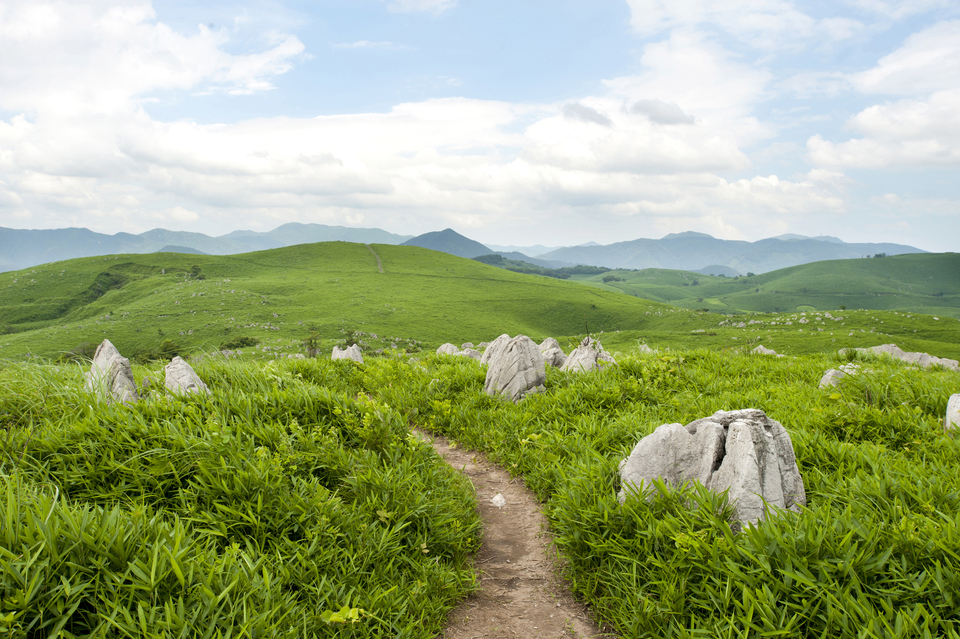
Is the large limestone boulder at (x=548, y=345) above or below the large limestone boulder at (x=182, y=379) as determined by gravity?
below

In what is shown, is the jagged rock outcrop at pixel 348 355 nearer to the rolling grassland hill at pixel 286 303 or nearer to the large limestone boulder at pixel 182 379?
the large limestone boulder at pixel 182 379

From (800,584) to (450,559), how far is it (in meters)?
3.46

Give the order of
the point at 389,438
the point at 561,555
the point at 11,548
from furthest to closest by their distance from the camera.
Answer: the point at 389,438
the point at 561,555
the point at 11,548

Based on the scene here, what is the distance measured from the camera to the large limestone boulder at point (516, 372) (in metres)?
10.3

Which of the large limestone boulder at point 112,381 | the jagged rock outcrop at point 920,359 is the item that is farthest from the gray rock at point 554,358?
the large limestone boulder at point 112,381

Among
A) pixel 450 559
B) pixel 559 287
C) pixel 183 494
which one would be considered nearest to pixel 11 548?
pixel 183 494

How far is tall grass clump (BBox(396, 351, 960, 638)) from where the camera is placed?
365cm

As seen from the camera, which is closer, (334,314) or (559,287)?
(334,314)

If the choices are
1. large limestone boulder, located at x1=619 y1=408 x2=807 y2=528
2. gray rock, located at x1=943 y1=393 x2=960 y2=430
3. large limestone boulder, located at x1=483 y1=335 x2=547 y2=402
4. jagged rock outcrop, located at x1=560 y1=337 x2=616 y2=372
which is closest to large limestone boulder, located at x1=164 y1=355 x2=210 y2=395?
large limestone boulder, located at x1=483 y1=335 x2=547 y2=402

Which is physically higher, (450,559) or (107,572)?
(107,572)

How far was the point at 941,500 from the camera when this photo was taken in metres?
4.66

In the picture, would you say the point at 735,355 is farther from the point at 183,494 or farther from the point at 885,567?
the point at 183,494

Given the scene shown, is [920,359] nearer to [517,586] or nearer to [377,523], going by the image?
[517,586]

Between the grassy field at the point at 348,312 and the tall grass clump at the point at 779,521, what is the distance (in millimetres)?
49726
